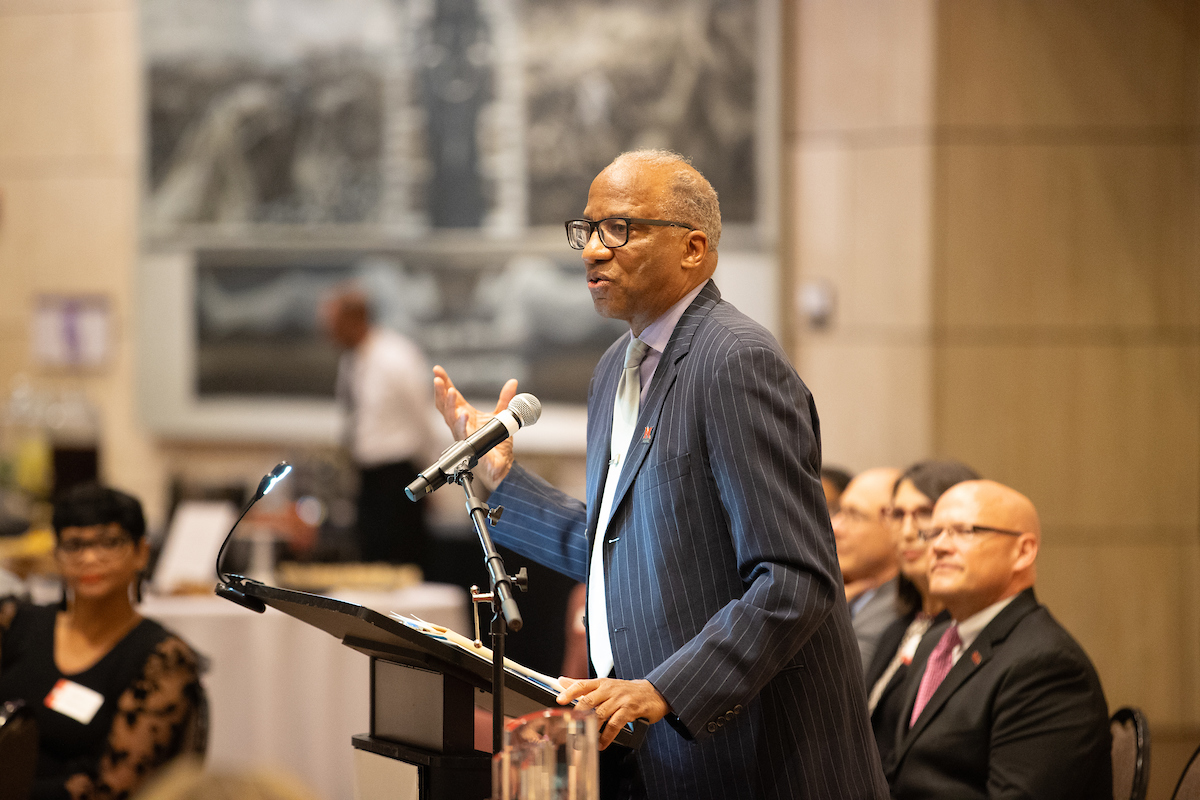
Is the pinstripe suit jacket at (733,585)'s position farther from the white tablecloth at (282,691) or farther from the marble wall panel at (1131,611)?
the marble wall panel at (1131,611)

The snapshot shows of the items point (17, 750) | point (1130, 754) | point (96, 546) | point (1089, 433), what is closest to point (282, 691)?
point (96, 546)

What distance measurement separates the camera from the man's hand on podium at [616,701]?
189 centimetres

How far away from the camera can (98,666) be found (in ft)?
11.0

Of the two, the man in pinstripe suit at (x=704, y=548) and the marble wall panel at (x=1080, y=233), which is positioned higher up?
the marble wall panel at (x=1080, y=233)

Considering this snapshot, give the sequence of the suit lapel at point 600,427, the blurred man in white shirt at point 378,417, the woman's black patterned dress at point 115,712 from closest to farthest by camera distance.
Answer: the suit lapel at point 600,427 < the woman's black patterned dress at point 115,712 < the blurred man in white shirt at point 378,417

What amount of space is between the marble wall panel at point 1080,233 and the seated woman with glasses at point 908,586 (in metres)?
2.84

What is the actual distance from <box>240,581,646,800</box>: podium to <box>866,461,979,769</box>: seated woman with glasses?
138 centimetres

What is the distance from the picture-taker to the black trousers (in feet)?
22.2

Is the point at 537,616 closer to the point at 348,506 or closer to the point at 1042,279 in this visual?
the point at 348,506

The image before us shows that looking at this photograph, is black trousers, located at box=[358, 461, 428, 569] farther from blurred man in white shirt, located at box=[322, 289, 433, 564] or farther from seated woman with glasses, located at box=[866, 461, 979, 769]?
seated woman with glasses, located at box=[866, 461, 979, 769]

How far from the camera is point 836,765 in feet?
6.95

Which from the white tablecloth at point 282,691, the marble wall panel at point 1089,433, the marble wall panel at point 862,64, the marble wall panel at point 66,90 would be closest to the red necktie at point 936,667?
the white tablecloth at point 282,691

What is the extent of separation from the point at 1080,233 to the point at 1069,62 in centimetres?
84

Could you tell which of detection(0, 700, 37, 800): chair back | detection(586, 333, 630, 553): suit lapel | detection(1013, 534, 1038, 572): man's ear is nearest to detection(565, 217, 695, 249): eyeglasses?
detection(586, 333, 630, 553): suit lapel
